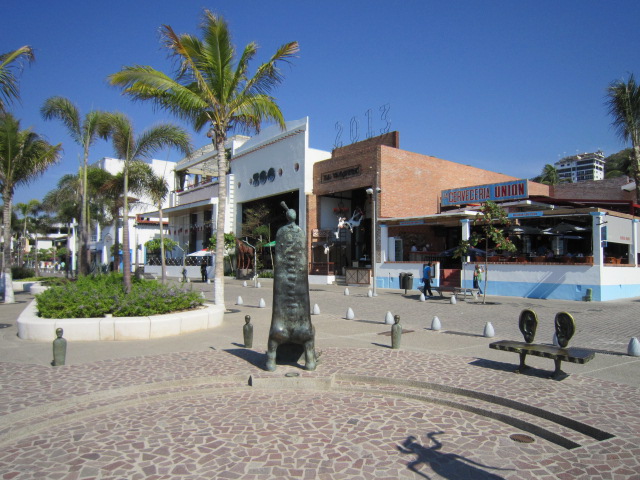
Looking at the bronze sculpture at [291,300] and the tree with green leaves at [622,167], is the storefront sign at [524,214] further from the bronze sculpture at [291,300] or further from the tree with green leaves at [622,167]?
the bronze sculpture at [291,300]

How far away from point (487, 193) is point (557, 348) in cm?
2471

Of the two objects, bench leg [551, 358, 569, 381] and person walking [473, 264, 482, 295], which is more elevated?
person walking [473, 264, 482, 295]

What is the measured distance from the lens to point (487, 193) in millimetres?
30234

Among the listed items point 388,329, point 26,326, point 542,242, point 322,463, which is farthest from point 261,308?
A: point 542,242

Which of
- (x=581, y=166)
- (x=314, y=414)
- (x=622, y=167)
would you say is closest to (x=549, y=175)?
(x=622, y=167)

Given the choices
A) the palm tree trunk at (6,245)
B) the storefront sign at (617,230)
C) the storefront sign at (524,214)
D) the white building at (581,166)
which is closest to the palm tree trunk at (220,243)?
the palm tree trunk at (6,245)

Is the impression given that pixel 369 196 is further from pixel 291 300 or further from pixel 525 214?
pixel 291 300

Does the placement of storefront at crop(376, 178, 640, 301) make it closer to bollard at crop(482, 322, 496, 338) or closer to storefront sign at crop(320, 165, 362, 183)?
storefront sign at crop(320, 165, 362, 183)

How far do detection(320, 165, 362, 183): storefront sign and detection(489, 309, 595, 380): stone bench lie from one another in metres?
24.3

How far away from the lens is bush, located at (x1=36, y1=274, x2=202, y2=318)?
10.2m

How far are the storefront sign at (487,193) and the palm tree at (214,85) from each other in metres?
18.0

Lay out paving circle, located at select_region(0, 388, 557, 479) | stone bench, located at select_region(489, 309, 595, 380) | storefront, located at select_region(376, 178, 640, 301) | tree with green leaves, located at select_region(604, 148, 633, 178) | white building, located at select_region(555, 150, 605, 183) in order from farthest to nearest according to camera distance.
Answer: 1. white building, located at select_region(555, 150, 605, 183)
2. tree with green leaves, located at select_region(604, 148, 633, 178)
3. storefront, located at select_region(376, 178, 640, 301)
4. stone bench, located at select_region(489, 309, 595, 380)
5. paving circle, located at select_region(0, 388, 557, 479)

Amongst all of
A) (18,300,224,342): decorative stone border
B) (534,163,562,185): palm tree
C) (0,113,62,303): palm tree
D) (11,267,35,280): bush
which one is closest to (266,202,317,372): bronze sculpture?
(18,300,224,342): decorative stone border

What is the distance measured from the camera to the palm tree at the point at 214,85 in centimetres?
Answer: 1369
